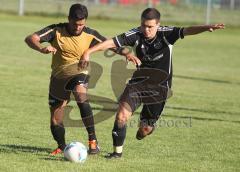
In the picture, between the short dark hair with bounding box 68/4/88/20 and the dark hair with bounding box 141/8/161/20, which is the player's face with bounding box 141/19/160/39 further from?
the short dark hair with bounding box 68/4/88/20

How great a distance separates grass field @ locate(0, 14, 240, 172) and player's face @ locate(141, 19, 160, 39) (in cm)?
177

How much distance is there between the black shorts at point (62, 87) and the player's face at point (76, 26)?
618 millimetres

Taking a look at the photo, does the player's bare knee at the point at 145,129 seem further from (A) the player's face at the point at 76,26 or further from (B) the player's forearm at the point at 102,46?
(A) the player's face at the point at 76,26

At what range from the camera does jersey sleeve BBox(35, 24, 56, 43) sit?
31.0ft

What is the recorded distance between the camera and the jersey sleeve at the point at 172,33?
945cm

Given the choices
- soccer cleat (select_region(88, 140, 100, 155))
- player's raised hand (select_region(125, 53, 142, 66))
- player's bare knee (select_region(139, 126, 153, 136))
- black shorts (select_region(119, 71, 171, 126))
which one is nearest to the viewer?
player's raised hand (select_region(125, 53, 142, 66))

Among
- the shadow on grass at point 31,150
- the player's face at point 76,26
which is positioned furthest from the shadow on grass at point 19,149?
the player's face at point 76,26

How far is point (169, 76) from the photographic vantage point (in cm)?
980

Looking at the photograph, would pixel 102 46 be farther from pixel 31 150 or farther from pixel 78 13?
pixel 31 150

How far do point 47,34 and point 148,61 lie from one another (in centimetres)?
149

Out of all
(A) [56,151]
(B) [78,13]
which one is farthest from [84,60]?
(A) [56,151]

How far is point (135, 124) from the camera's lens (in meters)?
13.2

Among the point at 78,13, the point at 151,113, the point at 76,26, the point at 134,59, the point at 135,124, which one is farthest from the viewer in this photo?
the point at 135,124

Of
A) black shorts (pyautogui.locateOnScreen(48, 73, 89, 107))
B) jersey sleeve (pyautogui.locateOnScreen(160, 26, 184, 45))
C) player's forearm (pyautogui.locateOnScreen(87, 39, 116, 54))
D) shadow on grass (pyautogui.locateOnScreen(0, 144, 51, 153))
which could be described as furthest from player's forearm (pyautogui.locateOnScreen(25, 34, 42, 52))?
jersey sleeve (pyautogui.locateOnScreen(160, 26, 184, 45))
